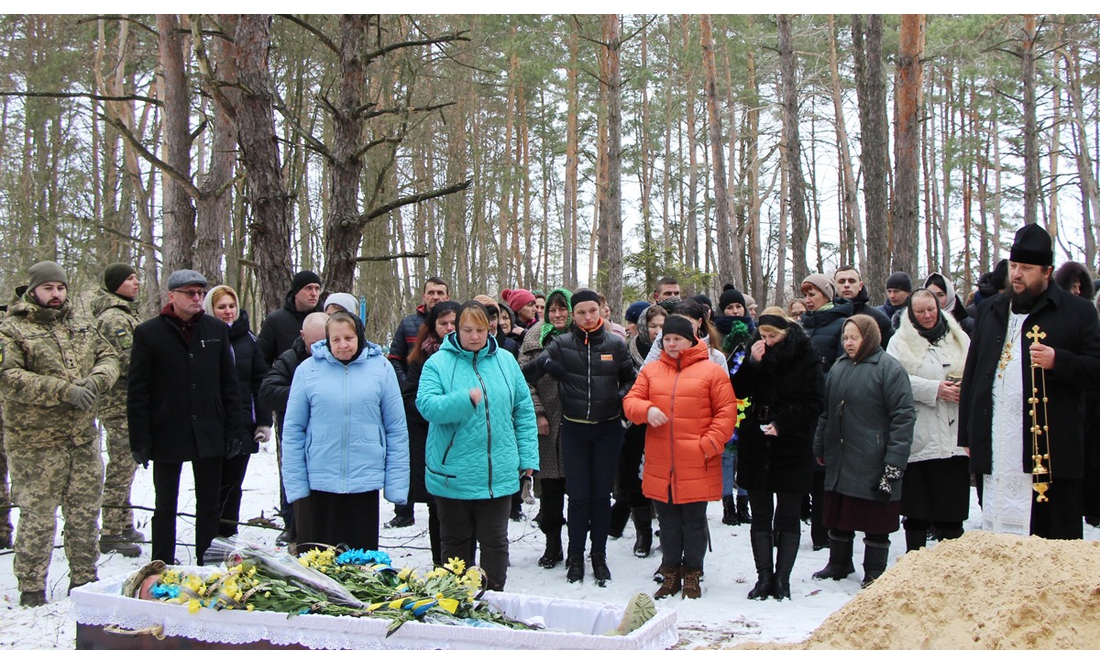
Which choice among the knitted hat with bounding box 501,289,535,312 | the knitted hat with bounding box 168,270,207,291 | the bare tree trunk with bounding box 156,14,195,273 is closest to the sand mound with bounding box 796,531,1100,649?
the knitted hat with bounding box 168,270,207,291

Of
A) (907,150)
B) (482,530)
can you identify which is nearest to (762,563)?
(482,530)

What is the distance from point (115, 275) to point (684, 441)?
4.31 metres

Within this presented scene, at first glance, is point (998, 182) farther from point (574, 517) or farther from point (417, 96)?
point (574, 517)

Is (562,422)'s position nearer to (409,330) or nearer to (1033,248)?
(409,330)

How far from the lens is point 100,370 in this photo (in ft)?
17.7

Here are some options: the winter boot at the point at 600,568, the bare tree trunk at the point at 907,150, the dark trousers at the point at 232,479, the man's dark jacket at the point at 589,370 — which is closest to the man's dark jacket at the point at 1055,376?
the man's dark jacket at the point at 589,370

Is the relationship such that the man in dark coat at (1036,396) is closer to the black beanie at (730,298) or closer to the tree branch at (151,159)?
the black beanie at (730,298)

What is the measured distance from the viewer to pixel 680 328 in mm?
5578

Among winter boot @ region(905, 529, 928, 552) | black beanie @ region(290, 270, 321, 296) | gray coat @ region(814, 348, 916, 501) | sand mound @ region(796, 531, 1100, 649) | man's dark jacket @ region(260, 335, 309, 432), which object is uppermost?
black beanie @ region(290, 270, 321, 296)

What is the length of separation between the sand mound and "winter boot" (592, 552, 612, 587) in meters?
1.99

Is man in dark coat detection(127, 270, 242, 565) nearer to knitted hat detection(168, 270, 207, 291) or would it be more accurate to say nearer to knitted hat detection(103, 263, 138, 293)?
knitted hat detection(168, 270, 207, 291)

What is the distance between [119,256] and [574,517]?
58.7ft

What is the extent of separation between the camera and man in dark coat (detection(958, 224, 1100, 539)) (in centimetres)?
458

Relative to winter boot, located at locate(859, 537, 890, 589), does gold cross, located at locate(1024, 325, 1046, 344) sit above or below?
above
